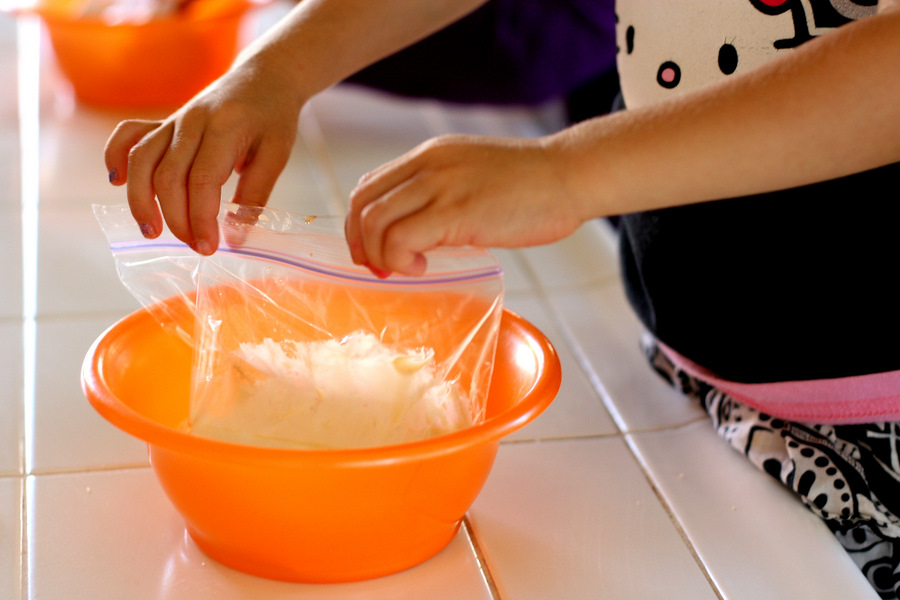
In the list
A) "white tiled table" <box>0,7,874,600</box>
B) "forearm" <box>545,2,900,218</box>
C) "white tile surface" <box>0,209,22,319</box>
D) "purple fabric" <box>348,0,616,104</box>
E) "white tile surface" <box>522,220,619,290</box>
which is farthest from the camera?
"purple fabric" <box>348,0,616,104</box>

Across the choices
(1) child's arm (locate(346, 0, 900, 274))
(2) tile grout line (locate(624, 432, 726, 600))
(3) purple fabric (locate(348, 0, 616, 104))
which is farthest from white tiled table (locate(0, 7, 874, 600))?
(3) purple fabric (locate(348, 0, 616, 104))

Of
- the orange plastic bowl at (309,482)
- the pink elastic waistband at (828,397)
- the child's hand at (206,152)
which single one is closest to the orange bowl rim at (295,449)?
the orange plastic bowl at (309,482)

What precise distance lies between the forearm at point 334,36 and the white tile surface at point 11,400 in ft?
1.03

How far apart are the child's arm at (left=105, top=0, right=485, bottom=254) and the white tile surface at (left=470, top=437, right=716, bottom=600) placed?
261 mm

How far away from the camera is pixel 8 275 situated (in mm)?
914

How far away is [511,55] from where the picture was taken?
4.10 ft

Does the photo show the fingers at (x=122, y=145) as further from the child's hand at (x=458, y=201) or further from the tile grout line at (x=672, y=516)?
the tile grout line at (x=672, y=516)

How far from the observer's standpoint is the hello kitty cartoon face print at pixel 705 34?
0.62 meters

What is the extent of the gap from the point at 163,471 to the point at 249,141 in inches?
8.4

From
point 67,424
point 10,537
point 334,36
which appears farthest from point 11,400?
point 334,36

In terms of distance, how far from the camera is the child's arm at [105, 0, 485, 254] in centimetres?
57

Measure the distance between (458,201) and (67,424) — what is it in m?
0.39

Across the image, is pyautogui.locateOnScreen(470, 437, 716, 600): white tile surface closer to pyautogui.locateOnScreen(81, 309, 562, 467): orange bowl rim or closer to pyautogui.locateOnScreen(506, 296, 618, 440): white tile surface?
pyautogui.locateOnScreen(506, 296, 618, 440): white tile surface

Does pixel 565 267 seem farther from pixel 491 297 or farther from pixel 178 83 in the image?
pixel 178 83
